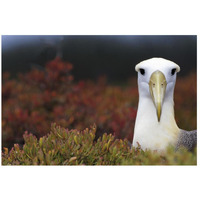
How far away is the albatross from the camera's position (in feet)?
6.72

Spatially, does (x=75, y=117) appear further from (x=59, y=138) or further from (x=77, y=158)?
(x=77, y=158)

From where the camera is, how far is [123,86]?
4.88 metres

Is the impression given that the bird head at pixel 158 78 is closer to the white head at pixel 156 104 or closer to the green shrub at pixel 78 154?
the white head at pixel 156 104

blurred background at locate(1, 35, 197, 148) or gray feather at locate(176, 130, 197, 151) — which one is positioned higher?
blurred background at locate(1, 35, 197, 148)

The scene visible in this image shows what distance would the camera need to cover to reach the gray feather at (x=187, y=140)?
2189 millimetres

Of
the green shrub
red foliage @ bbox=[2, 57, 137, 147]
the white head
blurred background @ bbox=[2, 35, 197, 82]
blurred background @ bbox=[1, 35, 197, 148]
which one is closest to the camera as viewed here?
the green shrub

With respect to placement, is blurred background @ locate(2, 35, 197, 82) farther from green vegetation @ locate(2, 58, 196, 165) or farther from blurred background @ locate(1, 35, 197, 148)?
green vegetation @ locate(2, 58, 196, 165)

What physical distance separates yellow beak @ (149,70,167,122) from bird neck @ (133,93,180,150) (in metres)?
0.16

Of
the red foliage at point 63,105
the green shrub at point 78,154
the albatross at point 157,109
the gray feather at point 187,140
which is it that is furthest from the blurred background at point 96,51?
the green shrub at point 78,154

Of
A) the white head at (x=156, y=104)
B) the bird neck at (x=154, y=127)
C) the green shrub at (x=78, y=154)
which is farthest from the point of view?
the bird neck at (x=154, y=127)

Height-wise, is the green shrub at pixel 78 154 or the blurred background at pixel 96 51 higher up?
the blurred background at pixel 96 51

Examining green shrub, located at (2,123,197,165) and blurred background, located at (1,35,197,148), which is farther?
blurred background, located at (1,35,197,148)

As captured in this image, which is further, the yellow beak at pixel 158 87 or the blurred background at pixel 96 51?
the blurred background at pixel 96 51

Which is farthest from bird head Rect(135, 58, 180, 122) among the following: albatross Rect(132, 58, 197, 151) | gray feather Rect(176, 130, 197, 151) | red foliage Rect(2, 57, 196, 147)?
red foliage Rect(2, 57, 196, 147)
